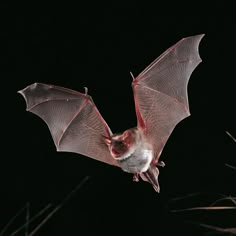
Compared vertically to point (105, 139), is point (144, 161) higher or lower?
lower

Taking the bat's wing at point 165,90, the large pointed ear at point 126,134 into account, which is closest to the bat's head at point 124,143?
the large pointed ear at point 126,134

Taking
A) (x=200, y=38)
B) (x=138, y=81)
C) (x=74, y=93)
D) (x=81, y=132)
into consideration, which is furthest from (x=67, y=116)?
(x=200, y=38)

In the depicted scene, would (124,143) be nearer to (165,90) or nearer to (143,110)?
(143,110)

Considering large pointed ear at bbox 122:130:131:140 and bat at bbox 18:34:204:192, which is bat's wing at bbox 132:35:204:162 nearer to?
bat at bbox 18:34:204:192

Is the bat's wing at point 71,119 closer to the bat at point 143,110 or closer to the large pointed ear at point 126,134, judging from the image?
the bat at point 143,110

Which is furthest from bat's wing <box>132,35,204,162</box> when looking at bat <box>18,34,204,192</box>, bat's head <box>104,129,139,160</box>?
bat's head <box>104,129,139,160</box>

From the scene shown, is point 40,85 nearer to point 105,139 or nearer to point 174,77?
point 105,139
